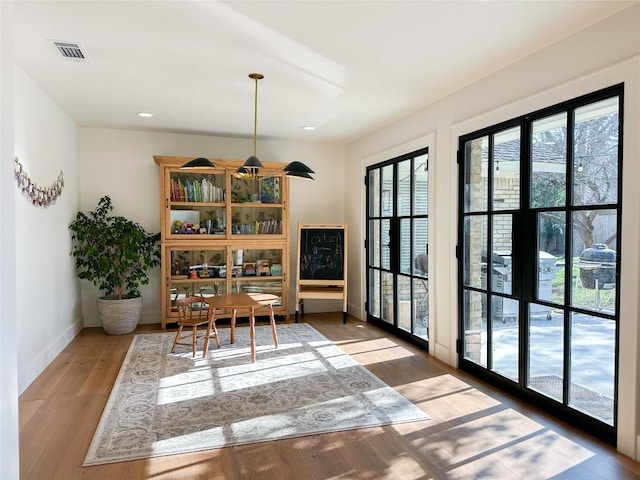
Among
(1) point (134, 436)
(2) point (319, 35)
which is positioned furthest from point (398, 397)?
(2) point (319, 35)

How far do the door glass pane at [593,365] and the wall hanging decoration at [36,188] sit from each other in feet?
13.7

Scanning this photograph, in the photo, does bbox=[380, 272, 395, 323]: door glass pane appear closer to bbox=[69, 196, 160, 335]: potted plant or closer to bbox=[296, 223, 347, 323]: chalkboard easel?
bbox=[296, 223, 347, 323]: chalkboard easel

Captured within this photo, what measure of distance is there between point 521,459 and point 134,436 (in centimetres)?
226

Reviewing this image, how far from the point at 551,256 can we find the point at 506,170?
800mm

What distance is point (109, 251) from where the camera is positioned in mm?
5523

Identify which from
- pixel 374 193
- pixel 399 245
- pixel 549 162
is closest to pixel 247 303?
pixel 399 245

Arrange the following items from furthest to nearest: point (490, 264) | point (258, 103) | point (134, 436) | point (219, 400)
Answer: point (258, 103) < point (490, 264) < point (219, 400) < point (134, 436)

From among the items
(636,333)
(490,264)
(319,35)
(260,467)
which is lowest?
(260,467)

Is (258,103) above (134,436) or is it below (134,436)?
above

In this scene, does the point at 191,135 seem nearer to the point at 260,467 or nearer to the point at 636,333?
the point at 260,467

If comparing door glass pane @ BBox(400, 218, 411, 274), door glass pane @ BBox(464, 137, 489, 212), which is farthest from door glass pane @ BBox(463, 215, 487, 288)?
door glass pane @ BBox(400, 218, 411, 274)

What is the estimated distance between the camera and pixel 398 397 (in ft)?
11.2

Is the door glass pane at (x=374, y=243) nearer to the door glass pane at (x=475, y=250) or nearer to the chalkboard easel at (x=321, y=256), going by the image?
the chalkboard easel at (x=321, y=256)

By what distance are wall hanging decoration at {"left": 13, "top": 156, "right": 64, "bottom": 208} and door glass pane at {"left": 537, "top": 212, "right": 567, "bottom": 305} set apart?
12.9 ft
